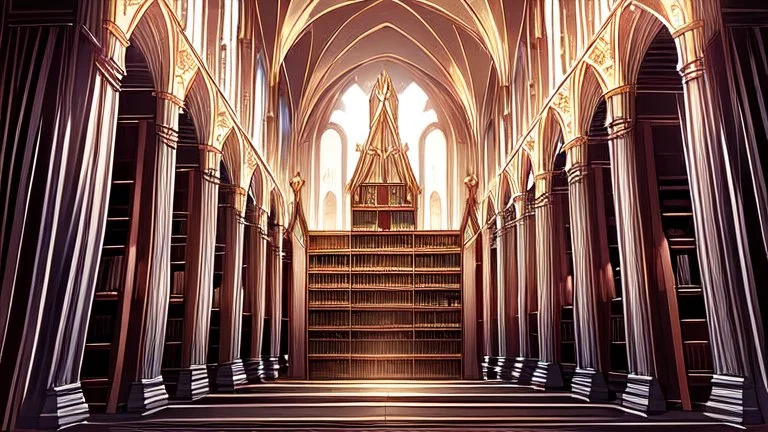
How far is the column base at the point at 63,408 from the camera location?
499cm

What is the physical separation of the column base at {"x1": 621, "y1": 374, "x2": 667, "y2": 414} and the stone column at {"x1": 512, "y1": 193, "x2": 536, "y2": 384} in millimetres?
4959

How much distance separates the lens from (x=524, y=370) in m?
12.4

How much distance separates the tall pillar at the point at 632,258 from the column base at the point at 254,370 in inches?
282

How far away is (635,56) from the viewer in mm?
7312

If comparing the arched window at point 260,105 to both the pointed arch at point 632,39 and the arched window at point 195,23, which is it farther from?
the pointed arch at point 632,39

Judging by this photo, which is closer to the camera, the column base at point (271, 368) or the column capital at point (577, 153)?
the column capital at point (577, 153)

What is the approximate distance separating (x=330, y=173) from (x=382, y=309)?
189 inches

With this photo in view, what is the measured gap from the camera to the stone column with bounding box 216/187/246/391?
34.5 feet

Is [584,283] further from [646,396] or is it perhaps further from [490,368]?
[490,368]

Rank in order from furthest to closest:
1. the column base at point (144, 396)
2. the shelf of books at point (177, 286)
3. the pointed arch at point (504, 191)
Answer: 1. the pointed arch at point (504, 191)
2. the shelf of books at point (177, 286)
3. the column base at point (144, 396)

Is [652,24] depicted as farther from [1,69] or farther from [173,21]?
[1,69]

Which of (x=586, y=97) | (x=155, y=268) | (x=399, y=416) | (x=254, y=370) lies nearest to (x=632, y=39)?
(x=586, y=97)

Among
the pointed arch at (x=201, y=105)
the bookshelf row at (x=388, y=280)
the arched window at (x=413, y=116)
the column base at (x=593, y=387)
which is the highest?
the arched window at (x=413, y=116)

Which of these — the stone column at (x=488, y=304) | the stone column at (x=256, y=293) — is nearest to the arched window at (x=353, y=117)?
the stone column at (x=488, y=304)
